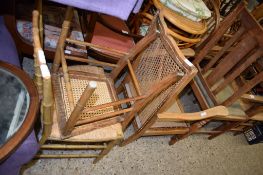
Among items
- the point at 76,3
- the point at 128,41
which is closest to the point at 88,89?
the point at 76,3

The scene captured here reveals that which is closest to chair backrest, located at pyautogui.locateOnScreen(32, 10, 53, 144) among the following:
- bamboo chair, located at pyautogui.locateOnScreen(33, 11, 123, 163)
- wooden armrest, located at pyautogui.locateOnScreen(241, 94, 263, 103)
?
bamboo chair, located at pyautogui.locateOnScreen(33, 11, 123, 163)

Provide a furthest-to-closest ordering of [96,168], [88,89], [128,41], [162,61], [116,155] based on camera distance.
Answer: [128,41]
[116,155]
[96,168]
[162,61]
[88,89]

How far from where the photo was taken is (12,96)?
104 centimetres

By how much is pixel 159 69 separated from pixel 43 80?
68cm

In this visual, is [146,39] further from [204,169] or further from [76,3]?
[204,169]

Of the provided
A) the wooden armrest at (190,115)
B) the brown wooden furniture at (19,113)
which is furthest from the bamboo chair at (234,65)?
the brown wooden furniture at (19,113)

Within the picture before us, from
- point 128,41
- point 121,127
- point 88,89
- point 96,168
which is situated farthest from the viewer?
point 128,41

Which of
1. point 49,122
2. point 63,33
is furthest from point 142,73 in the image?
point 49,122

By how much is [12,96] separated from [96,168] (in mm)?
899

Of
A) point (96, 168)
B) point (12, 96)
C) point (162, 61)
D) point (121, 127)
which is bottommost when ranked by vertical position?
point (96, 168)

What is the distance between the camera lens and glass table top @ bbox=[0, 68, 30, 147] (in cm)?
95

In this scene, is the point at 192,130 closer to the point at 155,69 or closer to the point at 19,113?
the point at 155,69

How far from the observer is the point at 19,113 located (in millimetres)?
1006

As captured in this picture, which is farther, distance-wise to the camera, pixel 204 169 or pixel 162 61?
pixel 204 169
